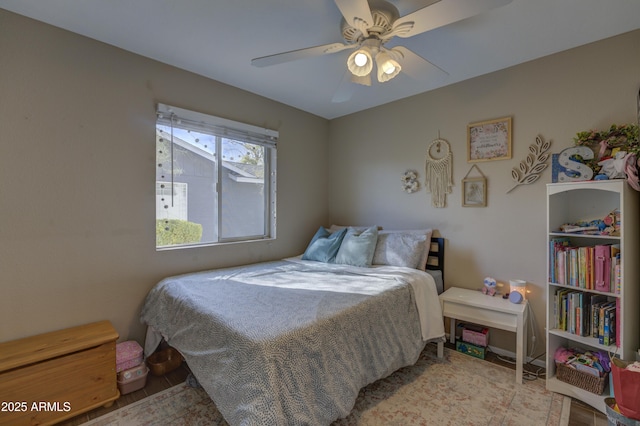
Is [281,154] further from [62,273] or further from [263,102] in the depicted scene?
[62,273]

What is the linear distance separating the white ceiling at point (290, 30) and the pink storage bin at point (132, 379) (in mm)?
2387

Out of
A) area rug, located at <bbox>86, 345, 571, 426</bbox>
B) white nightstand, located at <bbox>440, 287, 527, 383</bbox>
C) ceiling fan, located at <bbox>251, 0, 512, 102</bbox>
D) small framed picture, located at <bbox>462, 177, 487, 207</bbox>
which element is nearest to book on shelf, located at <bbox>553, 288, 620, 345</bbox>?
white nightstand, located at <bbox>440, 287, 527, 383</bbox>

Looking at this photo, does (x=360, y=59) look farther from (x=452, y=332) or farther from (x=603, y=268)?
(x=452, y=332)

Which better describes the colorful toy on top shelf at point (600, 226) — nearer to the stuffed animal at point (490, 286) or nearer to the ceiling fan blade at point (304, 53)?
the stuffed animal at point (490, 286)

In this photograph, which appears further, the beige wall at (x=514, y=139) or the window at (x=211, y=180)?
the window at (x=211, y=180)

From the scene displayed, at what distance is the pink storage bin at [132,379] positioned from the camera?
79.6 inches

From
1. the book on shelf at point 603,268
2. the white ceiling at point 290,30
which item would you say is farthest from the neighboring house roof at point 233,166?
the book on shelf at point 603,268

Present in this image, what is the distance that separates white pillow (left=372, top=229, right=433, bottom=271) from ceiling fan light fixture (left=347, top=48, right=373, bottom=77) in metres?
1.69

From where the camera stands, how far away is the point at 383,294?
2.04m

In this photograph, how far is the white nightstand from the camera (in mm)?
2131

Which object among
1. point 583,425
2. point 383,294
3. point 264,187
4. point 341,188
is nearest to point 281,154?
point 264,187

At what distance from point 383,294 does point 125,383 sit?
6.20ft

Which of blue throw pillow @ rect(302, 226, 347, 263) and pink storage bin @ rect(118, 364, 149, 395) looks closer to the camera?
pink storage bin @ rect(118, 364, 149, 395)

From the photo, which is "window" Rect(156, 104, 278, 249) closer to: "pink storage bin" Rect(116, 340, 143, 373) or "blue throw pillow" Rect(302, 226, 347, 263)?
"blue throw pillow" Rect(302, 226, 347, 263)
